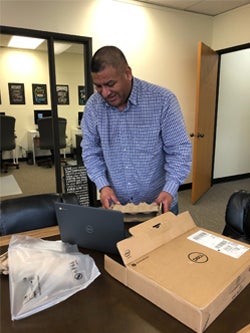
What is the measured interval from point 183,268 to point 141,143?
73 cm

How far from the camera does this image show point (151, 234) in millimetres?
864

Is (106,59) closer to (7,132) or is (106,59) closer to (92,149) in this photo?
(92,149)

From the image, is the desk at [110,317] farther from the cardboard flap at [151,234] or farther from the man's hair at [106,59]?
the man's hair at [106,59]

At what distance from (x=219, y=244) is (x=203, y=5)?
353 centimetres

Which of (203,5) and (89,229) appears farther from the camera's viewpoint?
(203,5)

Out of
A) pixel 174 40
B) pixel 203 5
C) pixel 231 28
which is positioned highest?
pixel 203 5

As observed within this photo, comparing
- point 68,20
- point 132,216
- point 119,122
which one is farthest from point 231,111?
point 132,216

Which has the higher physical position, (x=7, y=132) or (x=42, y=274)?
(x=7, y=132)

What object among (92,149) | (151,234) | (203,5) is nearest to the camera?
(151,234)

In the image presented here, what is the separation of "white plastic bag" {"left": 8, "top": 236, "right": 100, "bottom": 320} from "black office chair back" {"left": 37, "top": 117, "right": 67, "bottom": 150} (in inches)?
174

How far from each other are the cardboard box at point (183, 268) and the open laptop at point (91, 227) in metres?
0.09

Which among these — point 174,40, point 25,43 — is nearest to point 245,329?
point 174,40

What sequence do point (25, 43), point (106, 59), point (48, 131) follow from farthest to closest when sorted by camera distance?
point (25, 43)
point (48, 131)
point (106, 59)

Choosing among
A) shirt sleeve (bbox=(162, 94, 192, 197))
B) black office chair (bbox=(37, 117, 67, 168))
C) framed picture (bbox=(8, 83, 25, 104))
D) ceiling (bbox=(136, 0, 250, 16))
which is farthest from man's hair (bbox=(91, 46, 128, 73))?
framed picture (bbox=(8, 83, 25, 104))
